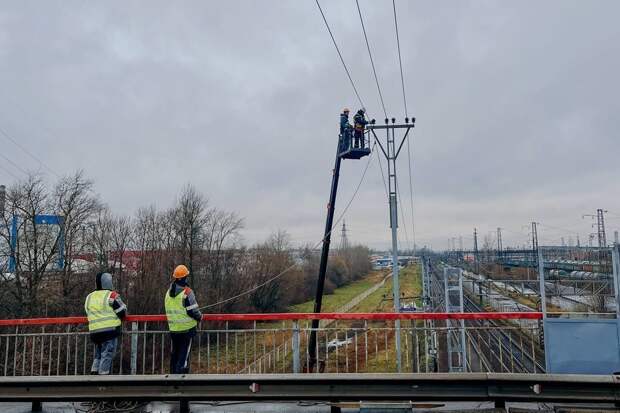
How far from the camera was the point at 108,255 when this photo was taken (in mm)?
27609

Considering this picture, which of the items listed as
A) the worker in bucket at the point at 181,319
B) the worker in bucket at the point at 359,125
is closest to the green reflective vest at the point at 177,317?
the worker in bucket at the point at 181,319

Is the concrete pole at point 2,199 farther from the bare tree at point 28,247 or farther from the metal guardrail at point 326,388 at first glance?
the metal guardrail at point 326,388

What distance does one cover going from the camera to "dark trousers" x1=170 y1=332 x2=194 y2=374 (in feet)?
17.3

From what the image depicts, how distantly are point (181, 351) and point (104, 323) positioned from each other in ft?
3.61

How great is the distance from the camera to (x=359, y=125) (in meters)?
11.6

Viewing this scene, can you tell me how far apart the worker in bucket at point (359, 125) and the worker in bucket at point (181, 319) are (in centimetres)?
773

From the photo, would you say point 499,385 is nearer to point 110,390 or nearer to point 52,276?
point 110,390

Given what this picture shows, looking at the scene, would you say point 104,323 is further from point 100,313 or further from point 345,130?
point 345,130

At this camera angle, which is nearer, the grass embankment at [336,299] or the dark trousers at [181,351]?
the dark trousers at [181,351]

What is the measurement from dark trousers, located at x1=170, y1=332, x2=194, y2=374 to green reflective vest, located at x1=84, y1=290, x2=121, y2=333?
2.86 ft

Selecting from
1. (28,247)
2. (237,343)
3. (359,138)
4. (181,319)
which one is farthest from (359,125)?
(28,247)

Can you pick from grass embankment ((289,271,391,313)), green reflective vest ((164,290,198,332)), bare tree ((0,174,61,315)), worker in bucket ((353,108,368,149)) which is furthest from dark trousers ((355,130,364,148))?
grass embankment ((289,271,391,313))

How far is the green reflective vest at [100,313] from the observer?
5227mm

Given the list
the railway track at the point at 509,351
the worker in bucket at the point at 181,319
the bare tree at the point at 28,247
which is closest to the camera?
the worker in bucket at the point at 181,319
